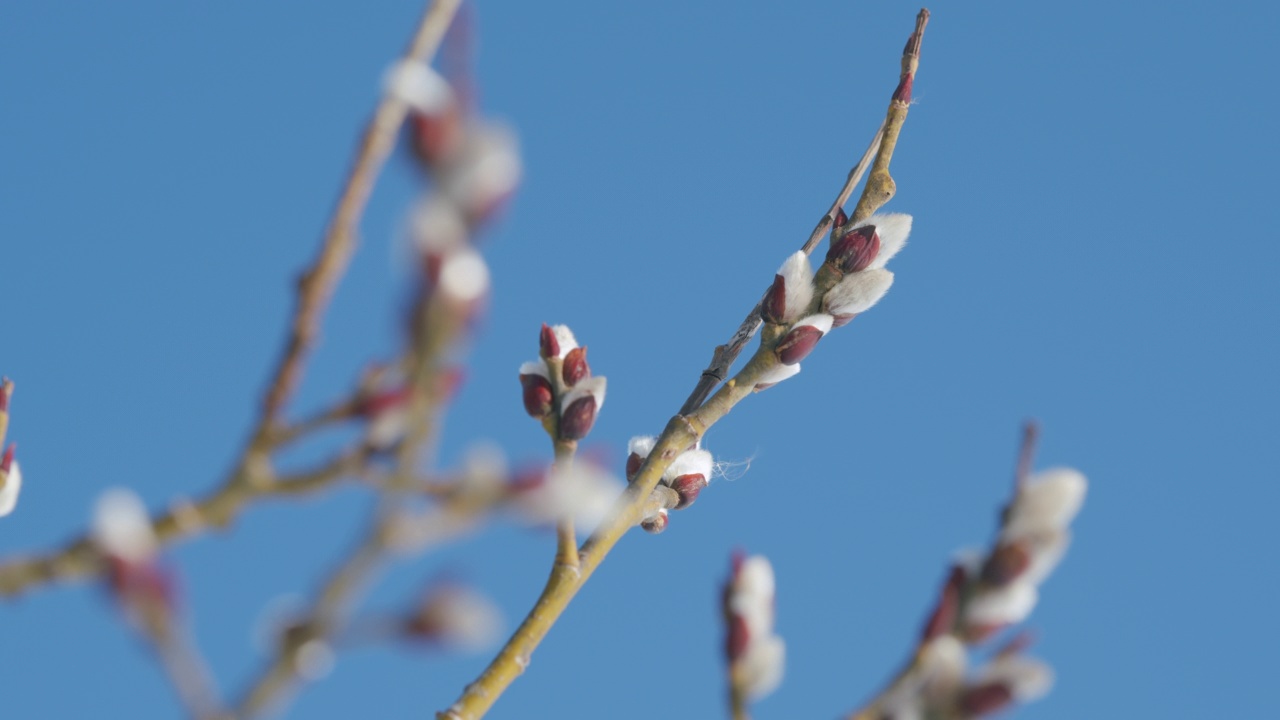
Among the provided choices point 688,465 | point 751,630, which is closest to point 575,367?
point 688,465

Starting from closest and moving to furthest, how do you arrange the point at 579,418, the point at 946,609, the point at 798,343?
the point at 946,609 < the point at 579,418 < the point at 798,343

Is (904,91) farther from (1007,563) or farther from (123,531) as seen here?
(123,531)

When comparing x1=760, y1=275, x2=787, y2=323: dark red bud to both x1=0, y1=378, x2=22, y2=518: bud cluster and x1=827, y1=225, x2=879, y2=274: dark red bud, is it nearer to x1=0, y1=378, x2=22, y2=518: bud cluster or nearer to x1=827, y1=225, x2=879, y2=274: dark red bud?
x1=827, y1=225, x2=879, y2=274: dark red bud

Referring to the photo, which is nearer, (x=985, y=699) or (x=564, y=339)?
(x=985, y=699)

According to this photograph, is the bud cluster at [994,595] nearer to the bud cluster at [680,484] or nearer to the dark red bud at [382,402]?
the dark red bud at [382,402]

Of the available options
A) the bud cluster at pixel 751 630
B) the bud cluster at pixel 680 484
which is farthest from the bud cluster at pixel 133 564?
the bud cluster at pixel 680 484

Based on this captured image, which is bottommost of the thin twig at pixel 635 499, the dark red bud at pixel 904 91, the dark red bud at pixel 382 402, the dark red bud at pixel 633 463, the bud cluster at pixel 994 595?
the bud cluster at pixel 994 595
